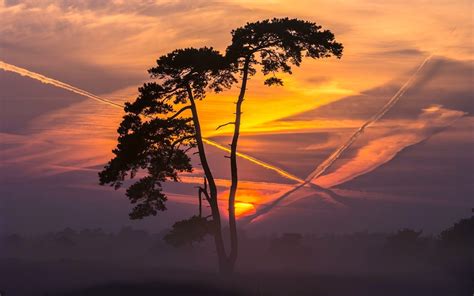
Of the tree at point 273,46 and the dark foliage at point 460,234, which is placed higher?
the tree at point 273,46

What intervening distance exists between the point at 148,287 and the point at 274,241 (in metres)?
41.1

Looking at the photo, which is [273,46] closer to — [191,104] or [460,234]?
[191,104]

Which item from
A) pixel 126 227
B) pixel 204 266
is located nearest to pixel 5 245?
pixel 126 227

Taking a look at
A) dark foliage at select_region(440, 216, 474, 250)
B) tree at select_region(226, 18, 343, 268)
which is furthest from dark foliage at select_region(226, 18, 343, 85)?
dark foliage at select_region(440, 216, 474, 250)

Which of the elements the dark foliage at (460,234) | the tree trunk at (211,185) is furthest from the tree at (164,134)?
the dark foliage at (460,234)

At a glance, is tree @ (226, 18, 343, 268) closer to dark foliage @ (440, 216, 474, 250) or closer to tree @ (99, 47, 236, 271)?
tree @ (99, 47, 236, 271)

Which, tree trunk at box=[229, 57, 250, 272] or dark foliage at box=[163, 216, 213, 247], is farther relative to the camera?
dark foliage at box=[163, 216, 213, 247]

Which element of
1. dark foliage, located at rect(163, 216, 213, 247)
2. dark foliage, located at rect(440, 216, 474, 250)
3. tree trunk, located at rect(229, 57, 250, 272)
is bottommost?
dark foliage, located at rect(440, 216, 474, 250)

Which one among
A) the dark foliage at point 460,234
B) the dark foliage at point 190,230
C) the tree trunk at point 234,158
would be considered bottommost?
the dark foliage at point 460,234

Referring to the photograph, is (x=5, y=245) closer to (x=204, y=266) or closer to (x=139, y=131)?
(x=204, y=266)

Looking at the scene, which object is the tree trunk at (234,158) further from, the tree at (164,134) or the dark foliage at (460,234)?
the dark foliage at (460,234)

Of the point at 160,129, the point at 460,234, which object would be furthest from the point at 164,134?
the point at 460,234

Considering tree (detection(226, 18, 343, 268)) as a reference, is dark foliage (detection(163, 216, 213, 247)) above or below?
below

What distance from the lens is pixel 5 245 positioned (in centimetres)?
10531
